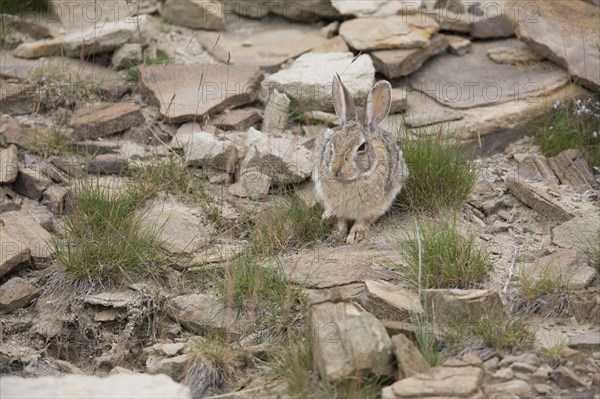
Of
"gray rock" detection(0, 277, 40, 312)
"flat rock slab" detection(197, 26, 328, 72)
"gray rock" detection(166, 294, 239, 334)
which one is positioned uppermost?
"flat rock slab" detection(197, 26, 328, 72)

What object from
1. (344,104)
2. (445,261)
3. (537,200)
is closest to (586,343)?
A: (445,261)

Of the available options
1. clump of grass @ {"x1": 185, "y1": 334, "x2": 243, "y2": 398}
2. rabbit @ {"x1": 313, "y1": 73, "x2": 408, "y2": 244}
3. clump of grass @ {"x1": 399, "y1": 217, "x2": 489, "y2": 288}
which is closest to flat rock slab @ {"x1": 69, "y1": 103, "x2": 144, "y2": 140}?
rabbit @ {"x1": 313, "y1": 73, "x2": 408, "y2": 244}

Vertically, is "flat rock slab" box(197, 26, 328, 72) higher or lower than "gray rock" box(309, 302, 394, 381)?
higher

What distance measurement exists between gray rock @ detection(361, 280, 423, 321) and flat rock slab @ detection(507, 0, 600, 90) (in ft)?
12.2

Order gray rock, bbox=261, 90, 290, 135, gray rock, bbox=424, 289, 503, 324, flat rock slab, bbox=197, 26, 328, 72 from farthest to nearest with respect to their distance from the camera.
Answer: flat rock slab, bbox=197, 26, 328, 72 < gray rock, bbox=261, 90, 290, 135 < gray rock, bbox=424, 289, 503, 324

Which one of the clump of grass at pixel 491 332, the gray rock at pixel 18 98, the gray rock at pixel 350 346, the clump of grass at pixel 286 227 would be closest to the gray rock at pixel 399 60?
the clump of grass at pixel 286 227

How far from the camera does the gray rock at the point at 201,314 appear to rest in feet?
22.2

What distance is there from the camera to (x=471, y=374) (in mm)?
5457

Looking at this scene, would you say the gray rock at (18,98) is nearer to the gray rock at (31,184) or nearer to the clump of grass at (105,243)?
the gray rock at (31,184)

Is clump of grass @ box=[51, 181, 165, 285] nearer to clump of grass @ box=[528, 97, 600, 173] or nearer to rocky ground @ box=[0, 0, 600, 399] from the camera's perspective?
rocky ground @ box=[0, 0, 600, 399]

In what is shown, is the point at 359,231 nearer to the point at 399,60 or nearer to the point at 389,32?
the point at 399,60

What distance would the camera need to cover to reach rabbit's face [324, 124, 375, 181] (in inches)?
285

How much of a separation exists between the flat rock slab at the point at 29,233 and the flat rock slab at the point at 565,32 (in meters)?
4.90

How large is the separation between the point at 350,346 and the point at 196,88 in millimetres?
4279
